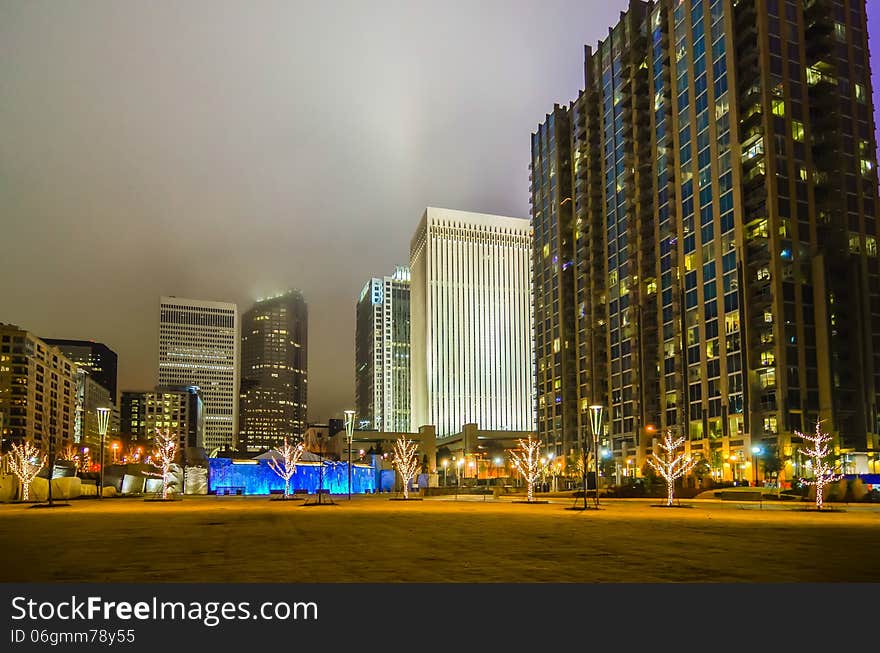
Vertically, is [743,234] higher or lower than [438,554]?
higher

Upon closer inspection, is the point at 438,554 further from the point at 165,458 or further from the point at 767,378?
the point at 767,378

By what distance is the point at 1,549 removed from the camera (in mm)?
18312

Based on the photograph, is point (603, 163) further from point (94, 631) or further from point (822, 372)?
point (94, 631)

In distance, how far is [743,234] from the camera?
320 ft

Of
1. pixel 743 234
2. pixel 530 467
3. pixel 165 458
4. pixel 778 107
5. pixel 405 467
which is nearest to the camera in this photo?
pixel 530 467

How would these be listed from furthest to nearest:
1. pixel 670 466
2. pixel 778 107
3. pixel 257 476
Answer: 1. pixel 778 107
2. pixel 257 476
3. pixel 670 466

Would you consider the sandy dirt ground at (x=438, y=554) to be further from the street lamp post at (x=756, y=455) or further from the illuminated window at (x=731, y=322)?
the illuminated window at (x=731, y=322)

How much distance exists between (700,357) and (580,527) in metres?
82.3

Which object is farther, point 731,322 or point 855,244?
point 855,244

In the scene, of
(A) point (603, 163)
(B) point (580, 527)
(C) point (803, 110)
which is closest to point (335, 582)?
(B) point (580, 527)

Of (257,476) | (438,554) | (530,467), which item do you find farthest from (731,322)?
(438,554)

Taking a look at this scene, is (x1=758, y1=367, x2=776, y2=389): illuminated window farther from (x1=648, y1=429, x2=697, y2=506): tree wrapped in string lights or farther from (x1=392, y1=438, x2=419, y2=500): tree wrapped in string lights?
(x1=392, y1=438, x2=419, y2=500): tree wrapped in string lights

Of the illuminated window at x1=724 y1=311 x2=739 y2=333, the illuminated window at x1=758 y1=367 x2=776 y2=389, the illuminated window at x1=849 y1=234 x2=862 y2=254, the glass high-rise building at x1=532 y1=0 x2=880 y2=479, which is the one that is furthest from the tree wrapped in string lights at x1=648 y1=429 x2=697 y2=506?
the illuminated window at x1=849 y1=234 x2=862 y2=254

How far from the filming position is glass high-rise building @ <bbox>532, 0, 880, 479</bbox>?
93625 mm
